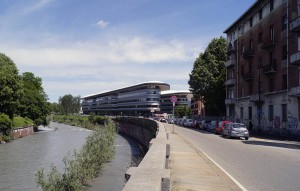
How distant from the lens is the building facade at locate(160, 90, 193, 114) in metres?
173

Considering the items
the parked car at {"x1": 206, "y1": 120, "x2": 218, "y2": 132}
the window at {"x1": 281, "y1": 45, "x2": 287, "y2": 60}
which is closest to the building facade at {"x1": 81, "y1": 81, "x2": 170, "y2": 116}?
the parked car at {"x1": 206, "y1": 120, "x2": 218, "y2": 132}

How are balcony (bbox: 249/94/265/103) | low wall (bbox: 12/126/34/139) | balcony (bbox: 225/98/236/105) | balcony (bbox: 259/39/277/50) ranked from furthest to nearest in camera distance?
balcony (bbox: 225/98/236/105) < low wall (bbox: 12/126/34/139) < balcony (bbox: 249/94/265/103) < balcony (bbox: 259/39/277/50)

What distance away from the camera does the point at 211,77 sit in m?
71.2

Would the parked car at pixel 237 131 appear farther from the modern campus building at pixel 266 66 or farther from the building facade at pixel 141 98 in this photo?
the building facade at pixel 141 98

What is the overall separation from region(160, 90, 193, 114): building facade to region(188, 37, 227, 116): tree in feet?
320

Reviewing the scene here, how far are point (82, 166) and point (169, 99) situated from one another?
503 ft

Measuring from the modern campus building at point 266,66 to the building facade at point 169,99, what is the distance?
10557 centimetres

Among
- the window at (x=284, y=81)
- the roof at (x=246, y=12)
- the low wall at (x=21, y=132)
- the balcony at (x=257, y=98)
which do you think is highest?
the roof at (x=246, y=12)

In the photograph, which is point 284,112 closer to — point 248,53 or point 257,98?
point 257,98

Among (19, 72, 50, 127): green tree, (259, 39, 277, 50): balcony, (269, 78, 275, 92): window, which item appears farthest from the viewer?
(19, 72, 50, 127): green tree

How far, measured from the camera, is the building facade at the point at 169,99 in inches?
6806

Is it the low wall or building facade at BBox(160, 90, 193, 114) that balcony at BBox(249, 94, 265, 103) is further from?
building facade at BBox(160, 90, 193, 114)

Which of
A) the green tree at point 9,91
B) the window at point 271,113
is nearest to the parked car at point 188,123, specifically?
the window at point 271,113

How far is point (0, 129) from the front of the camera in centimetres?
5284
